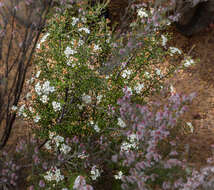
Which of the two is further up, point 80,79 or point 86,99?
point 80,79

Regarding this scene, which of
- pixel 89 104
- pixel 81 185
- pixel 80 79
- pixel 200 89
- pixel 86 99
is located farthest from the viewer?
pixel 200 89

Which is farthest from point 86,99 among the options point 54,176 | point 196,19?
point 196,19

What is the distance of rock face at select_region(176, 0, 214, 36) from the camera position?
20.5 ft

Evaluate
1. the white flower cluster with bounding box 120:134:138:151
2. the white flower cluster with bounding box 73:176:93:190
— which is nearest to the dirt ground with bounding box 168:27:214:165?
the white flower cluster with bounding box 120:134:138:151

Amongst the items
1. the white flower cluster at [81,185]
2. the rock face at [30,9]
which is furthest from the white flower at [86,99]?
the white flower cluster at [81,185]

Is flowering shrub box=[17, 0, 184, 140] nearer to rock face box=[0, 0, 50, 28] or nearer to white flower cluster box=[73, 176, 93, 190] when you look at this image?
rock face box=[0, 0, 50, 28]

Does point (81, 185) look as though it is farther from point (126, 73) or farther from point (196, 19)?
point (196, 19)

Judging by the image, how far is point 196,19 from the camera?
21.4 ft

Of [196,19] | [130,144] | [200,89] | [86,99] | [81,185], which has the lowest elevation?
[81,185]

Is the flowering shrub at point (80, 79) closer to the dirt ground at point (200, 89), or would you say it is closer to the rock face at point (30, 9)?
the rock face at point (30, 9)

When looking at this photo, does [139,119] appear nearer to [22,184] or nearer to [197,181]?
[197,181]

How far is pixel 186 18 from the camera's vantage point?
250 inches

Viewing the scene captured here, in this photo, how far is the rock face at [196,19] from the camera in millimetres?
6255

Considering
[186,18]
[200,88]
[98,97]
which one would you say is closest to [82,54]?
[98,97]
